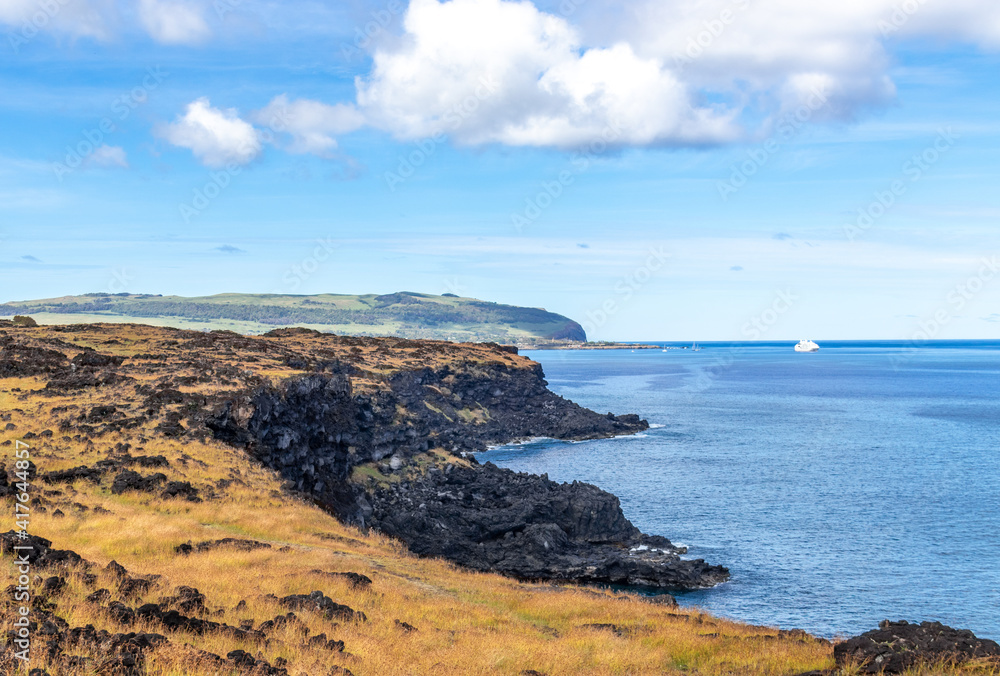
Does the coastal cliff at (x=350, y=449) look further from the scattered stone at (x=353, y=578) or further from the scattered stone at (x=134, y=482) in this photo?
the scattered stone at (x=353, y=578)

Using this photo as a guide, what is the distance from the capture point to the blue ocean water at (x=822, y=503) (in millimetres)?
44688

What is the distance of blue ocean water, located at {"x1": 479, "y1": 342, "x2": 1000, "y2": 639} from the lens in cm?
4469

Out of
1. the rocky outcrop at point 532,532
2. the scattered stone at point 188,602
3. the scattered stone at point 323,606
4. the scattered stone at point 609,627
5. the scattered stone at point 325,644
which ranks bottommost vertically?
the rocky outcrop at point 532,532

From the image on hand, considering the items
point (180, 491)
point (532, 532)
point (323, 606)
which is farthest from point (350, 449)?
point (323, 606)

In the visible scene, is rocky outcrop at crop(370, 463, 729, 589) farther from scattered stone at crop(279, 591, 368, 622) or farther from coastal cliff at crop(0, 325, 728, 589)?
scattered stone at crop(279, 591, 368, 622)

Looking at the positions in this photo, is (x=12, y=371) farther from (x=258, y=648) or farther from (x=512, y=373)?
(x=512, y=373)

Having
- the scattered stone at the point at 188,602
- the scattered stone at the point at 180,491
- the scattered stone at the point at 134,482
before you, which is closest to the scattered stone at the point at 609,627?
the scattered stone at the point at 188,602

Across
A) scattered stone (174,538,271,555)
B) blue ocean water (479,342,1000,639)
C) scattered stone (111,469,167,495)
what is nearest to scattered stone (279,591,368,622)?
scattered stone (174,538,271,555)

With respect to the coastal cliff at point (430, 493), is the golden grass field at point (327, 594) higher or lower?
higher

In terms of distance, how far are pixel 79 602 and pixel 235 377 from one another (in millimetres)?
39222

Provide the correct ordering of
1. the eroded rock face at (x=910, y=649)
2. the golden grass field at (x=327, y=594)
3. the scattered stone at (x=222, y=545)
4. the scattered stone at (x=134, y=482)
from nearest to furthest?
the golden grass field at (x=327, y=594), the eroded rock face at (x=910, y=649), the scattered stone at (x=222, y=545), the scattered stone at (x=134, y=482)

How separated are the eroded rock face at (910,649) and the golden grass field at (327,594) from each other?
20.3 inches

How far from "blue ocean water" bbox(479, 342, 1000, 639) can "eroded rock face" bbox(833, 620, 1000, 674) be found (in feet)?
79.4

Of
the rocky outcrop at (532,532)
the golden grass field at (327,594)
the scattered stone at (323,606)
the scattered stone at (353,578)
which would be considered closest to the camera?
the golden grass field at (327,594)
